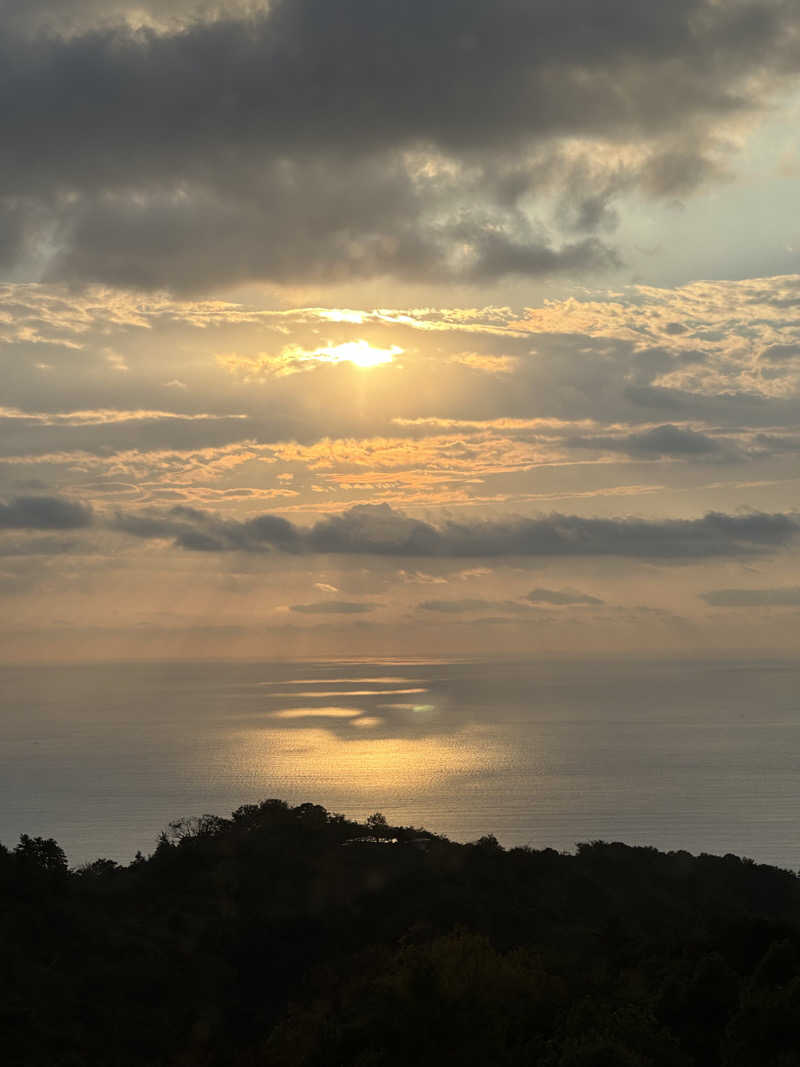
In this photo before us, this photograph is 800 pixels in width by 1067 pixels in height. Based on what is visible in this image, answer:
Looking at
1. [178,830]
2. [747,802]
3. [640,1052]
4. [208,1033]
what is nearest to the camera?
[640,1052]

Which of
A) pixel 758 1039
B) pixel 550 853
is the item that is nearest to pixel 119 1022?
pixel 758 1039

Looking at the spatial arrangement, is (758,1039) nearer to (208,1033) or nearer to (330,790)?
(208,1033)

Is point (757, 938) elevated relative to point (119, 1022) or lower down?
elevated

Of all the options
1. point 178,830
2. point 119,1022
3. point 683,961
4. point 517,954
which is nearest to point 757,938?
point 683,961

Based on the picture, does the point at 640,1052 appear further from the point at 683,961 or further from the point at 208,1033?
the point at 208,1033

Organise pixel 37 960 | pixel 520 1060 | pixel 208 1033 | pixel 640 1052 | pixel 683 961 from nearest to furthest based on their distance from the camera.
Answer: pixel 640 1052 < pixel 520 1060 < pixel 683 961 < pixel 208 1033 < pixel 37 960

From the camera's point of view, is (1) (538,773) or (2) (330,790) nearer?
(2) (330,790)
